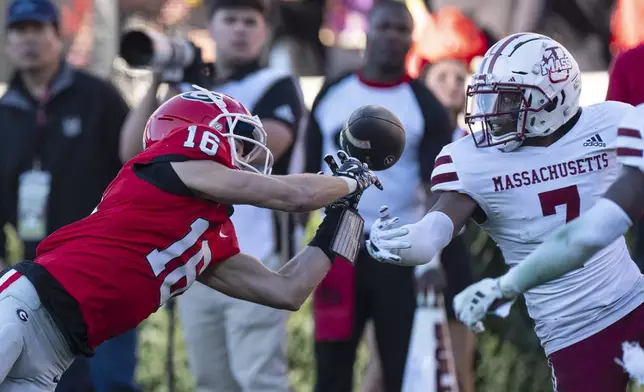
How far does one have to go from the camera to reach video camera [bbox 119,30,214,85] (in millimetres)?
5730

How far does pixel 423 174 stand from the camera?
5973 mm

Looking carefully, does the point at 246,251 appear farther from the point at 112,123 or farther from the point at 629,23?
the point at 629,23

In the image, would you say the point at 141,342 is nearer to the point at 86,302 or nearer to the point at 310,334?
the point at 310,334

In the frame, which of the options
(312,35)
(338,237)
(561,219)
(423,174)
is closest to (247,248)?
(423,174)

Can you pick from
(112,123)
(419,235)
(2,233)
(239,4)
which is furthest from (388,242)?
(2,233)

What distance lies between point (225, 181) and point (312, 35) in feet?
24.9

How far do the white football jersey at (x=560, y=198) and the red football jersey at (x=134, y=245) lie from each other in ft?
2.81

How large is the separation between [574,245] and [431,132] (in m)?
2.21

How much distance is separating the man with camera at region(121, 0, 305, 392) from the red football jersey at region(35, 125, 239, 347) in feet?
5.05

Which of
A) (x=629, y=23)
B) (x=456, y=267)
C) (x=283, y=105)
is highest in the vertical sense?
(x=629, y=23)

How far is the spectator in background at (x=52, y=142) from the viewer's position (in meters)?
6.25

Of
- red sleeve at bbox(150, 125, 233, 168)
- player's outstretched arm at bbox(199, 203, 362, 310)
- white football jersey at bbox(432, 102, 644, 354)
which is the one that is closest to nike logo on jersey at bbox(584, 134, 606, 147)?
white football jersey at bbox(432, 102, 644, 354)

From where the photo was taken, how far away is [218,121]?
4.39 metres

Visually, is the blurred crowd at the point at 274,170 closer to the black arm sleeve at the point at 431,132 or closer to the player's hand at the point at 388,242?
the black arm sleeve at the point at 431,132
